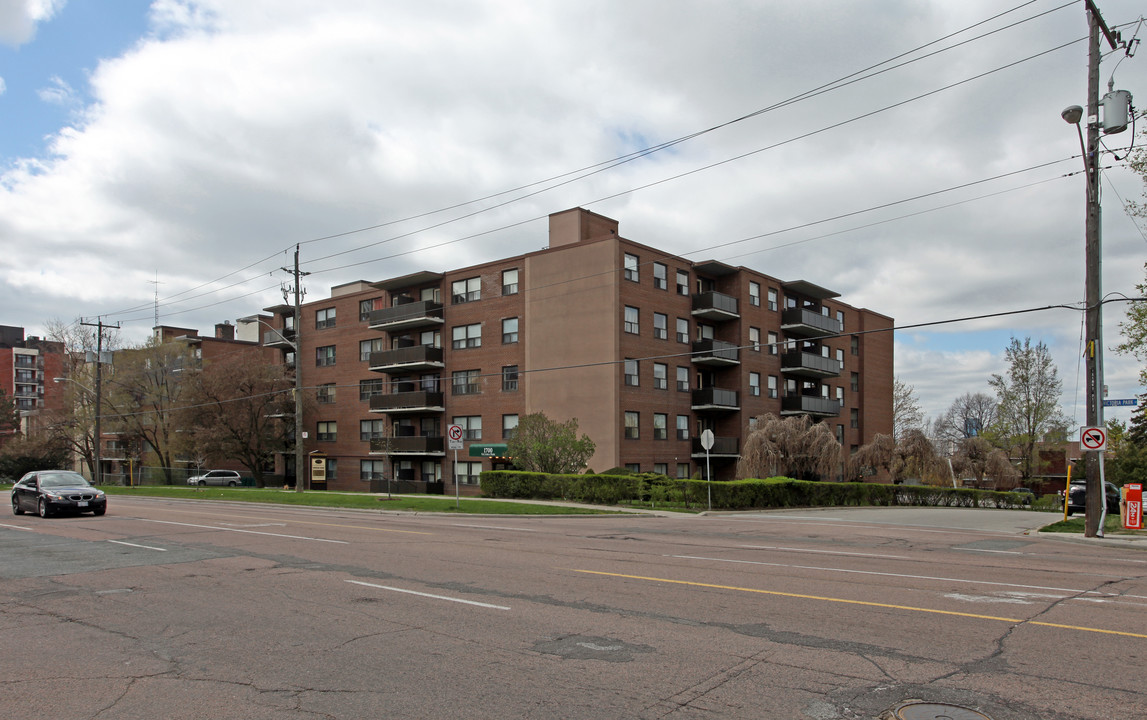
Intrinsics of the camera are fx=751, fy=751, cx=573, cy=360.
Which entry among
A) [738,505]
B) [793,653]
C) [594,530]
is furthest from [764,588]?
[738,505]

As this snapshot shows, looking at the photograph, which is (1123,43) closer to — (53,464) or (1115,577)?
(1115,577)

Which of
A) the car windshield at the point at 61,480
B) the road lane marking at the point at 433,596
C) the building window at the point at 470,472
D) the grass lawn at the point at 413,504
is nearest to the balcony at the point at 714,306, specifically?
the building window at the point at 470,472

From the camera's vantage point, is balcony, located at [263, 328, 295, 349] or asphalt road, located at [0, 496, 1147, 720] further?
balcony, located at [263, 328, 295, 349]

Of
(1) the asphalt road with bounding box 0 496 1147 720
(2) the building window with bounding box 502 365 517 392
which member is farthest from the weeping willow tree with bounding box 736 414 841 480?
(1) the asphalt road with bounding box 0 496 1147 720

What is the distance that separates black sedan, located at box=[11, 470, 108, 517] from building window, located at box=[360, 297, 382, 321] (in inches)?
1177

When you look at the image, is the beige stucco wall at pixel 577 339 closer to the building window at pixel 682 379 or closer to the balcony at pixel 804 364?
the building window at pixel 682 379

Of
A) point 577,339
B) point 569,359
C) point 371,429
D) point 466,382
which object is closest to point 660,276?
point 577,339

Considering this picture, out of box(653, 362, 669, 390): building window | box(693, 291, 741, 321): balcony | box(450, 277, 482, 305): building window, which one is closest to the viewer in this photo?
box(653, 362, 669, 390): building window

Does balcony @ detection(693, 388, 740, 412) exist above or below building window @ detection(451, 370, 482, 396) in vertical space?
below

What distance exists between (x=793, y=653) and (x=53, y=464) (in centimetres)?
7309

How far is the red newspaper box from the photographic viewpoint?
2023 cm

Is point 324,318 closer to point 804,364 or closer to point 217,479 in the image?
point 217,479

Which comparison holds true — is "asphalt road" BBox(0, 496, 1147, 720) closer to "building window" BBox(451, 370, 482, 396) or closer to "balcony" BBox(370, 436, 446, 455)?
"building window" BBox(451, 370, 482, 396)

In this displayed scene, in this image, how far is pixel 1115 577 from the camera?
11.8 m
